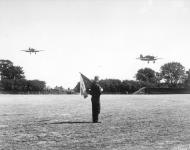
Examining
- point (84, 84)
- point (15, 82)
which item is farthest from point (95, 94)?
point (15, 82)

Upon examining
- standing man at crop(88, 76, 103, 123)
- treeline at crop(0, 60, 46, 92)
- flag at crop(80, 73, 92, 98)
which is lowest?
standing man at crop(88, 76, 103, 123)

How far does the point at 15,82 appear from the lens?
6383 inches

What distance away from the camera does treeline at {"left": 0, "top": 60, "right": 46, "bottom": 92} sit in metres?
162

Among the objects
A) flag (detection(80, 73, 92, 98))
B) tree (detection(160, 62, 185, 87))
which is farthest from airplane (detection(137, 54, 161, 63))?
tree (detection(160, 62, 185, 87))

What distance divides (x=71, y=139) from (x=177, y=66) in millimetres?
190238

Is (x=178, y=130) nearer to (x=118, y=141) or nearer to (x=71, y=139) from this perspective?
(x=118, y=141)

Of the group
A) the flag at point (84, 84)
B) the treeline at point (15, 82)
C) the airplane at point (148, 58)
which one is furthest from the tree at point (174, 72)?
the flag at point (84, 84)

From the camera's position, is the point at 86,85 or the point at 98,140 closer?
the point at 98,140

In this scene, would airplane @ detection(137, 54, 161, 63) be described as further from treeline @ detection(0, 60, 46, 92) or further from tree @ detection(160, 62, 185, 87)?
tree @ detection(160, 62, 185, 87)

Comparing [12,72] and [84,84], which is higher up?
[12,72]

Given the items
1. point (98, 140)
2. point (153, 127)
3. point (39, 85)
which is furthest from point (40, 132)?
point (39, 85)

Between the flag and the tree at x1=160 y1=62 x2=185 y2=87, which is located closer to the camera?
the flag

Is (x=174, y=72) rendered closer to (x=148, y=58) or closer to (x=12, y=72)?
(x=12, y=72)

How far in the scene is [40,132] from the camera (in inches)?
489
